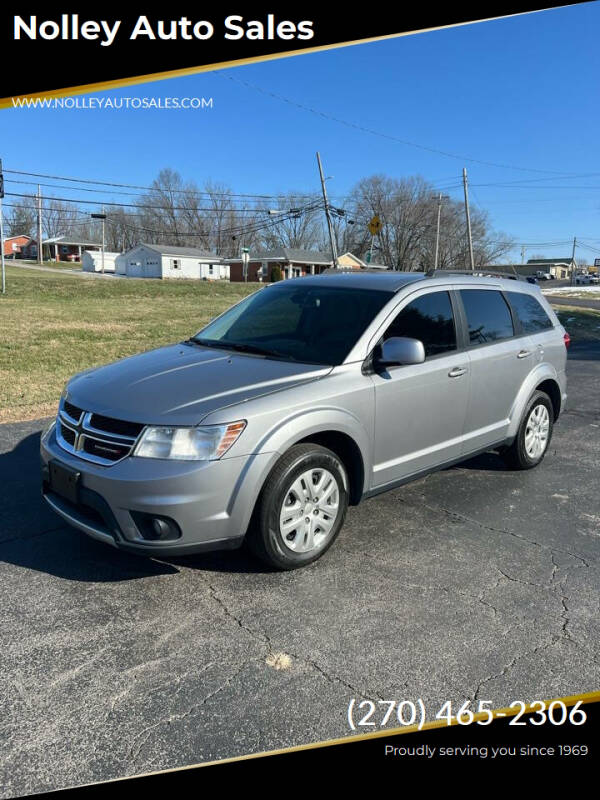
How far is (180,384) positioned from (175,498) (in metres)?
0.76

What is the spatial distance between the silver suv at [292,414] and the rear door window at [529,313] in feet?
0.25

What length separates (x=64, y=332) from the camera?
14289 mm

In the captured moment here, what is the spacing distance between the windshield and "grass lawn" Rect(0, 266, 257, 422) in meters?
3.60

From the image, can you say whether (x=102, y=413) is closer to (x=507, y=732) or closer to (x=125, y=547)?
(x=125, y=547)

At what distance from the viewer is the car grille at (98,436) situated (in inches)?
125

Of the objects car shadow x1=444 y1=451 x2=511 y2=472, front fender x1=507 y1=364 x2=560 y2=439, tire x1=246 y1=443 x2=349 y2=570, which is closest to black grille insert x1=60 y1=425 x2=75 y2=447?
tire x1=246 y1=443 x2=349 y2=570

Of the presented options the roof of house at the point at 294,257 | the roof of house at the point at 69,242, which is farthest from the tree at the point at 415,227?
the roof of house at the point at 69,242

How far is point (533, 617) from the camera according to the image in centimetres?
313

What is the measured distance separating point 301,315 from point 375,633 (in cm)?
241

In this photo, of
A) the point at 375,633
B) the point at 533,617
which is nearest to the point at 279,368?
the point at 375,633

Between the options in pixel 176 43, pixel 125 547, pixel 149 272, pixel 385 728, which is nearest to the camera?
pixel 385 728

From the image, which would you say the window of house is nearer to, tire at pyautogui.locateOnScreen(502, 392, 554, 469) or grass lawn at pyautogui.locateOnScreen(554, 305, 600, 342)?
tire at pyautogui.locateOnScreen(502, 392, 554, 469)

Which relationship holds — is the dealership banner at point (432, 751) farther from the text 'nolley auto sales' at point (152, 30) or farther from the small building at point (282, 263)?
the small building at point (282, 263)

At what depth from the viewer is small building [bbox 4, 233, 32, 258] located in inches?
3861
